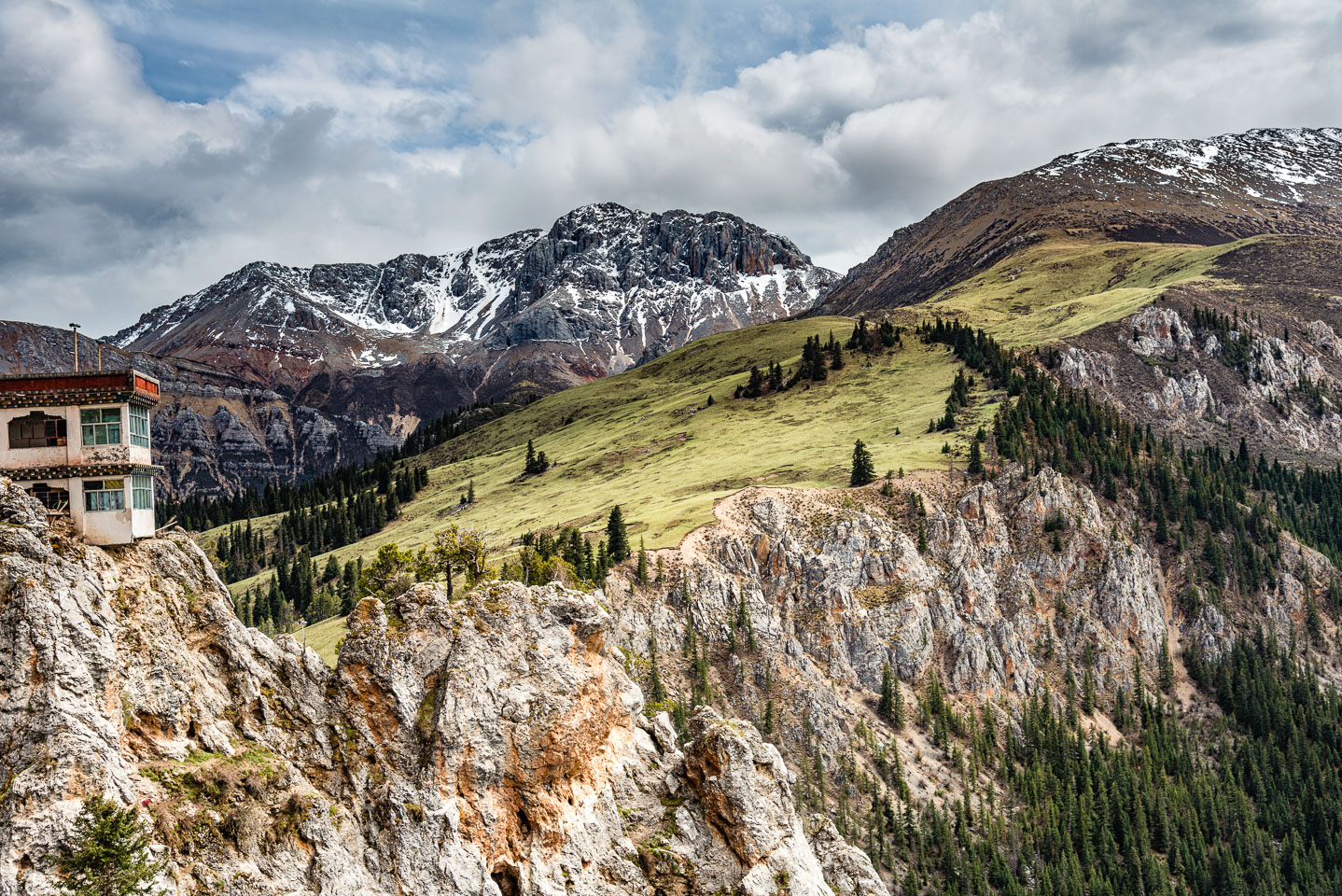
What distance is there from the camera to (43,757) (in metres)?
27.0

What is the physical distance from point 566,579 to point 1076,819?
98.7 meters

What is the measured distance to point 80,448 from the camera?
1382 inches

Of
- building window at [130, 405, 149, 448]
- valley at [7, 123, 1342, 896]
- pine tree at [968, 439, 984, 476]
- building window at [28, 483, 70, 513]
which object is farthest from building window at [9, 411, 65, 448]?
pine tree at [968, 439, 984, 476]

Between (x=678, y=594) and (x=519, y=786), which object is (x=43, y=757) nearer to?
(x=519, y=786)

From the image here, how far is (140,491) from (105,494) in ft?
4.59

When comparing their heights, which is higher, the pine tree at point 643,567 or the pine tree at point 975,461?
the pine tree at point 975,461

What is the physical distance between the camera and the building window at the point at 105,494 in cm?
3444

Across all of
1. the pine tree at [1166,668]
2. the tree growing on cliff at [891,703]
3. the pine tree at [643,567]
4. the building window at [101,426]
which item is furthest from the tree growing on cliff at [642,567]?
the pine tree at [1166,668]

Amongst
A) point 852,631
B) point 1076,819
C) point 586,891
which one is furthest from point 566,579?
point 1076,819

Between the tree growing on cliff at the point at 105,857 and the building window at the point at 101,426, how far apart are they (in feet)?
48.5

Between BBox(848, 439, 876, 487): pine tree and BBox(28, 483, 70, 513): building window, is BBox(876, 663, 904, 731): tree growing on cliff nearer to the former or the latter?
BBox(848, 439, 876, 487): pine tree

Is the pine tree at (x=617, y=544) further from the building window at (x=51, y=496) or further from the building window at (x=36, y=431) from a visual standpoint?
the building window at (x=51, y=496)

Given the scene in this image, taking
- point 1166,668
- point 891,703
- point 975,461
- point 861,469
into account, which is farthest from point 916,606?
point 1166,668

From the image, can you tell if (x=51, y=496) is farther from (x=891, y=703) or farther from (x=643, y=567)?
(x=891, y=703)
